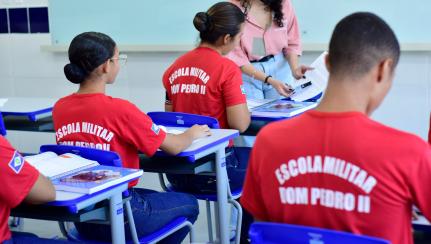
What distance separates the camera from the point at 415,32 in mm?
4277

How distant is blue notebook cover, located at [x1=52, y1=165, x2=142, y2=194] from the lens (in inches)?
79.1

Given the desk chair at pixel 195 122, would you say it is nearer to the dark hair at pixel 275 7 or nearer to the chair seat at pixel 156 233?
the chair seat at pixel 156 233

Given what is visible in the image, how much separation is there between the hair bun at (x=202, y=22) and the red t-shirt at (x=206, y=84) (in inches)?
3.9

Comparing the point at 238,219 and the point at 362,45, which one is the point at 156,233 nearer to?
the point at 238,219

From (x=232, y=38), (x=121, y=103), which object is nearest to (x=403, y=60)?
(x=232, y=38)

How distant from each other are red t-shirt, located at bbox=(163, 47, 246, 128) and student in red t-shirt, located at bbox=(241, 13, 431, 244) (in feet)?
4.92

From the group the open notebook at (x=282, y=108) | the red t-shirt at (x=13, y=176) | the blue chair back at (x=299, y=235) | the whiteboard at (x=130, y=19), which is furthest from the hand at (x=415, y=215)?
the whiteboard at (x=130, y=19)

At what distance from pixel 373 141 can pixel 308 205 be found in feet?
0.69

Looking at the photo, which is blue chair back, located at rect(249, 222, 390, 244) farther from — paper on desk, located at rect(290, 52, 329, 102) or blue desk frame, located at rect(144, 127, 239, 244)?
paper on desk, located at rect(290, 52, 329, 102)

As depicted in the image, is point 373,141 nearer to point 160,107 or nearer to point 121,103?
point 121,103

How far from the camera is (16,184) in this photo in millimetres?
1844

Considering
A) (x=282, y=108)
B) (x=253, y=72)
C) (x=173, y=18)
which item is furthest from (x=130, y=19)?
(x=282, y=108)

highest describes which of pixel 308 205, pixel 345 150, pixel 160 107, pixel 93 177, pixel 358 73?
pixel 358 73

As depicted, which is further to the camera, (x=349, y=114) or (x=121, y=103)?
(x=121, y=103)
